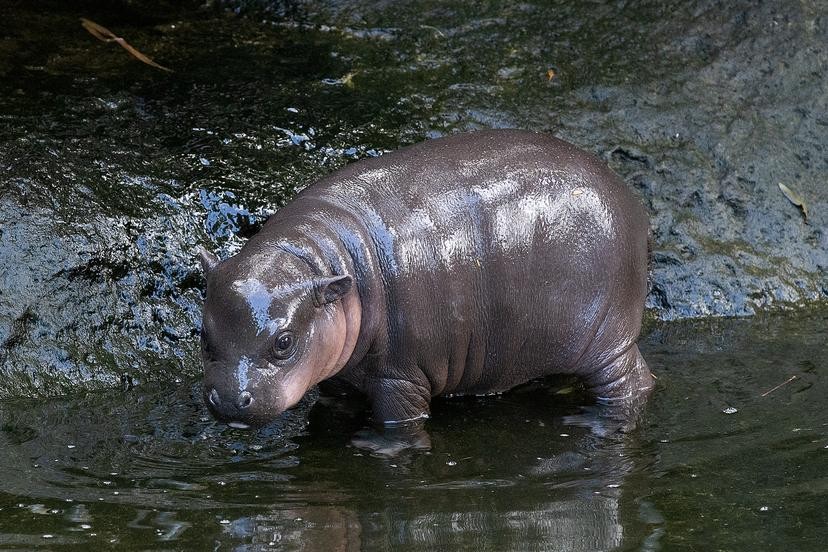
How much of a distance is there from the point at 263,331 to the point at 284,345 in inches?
5.9

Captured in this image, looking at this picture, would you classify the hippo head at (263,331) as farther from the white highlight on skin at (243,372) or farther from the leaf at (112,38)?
the leaf at (112,38)

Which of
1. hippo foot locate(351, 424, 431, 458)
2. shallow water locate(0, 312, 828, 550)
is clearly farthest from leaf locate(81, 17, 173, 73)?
hippo foot locate(351, 424, 431, 458)

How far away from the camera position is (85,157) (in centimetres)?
844

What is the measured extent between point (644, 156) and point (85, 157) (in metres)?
4.02

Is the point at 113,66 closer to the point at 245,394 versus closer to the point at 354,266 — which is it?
the point at 354,266

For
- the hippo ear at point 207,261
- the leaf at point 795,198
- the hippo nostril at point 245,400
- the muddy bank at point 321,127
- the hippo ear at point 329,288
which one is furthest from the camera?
the leaf at point 795,198

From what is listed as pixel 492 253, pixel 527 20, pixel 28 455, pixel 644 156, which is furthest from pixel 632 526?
pixel 527 20

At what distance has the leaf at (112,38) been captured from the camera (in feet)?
31.6

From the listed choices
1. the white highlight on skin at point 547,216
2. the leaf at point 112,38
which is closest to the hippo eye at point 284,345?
the white highlight on skin at point 547,216

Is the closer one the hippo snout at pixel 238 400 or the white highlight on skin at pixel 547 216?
the hippo snout at pixel 238 400

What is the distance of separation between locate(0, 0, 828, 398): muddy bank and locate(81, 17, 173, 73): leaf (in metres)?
0.08

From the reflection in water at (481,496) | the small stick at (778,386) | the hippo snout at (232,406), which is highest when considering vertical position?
the hippo snout at (232,406)

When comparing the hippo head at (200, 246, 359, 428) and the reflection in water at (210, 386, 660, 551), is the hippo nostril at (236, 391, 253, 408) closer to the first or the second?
the hippo head at (200, 246, 359, 428)

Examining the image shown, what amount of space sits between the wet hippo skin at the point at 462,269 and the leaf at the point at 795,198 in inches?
83.3
